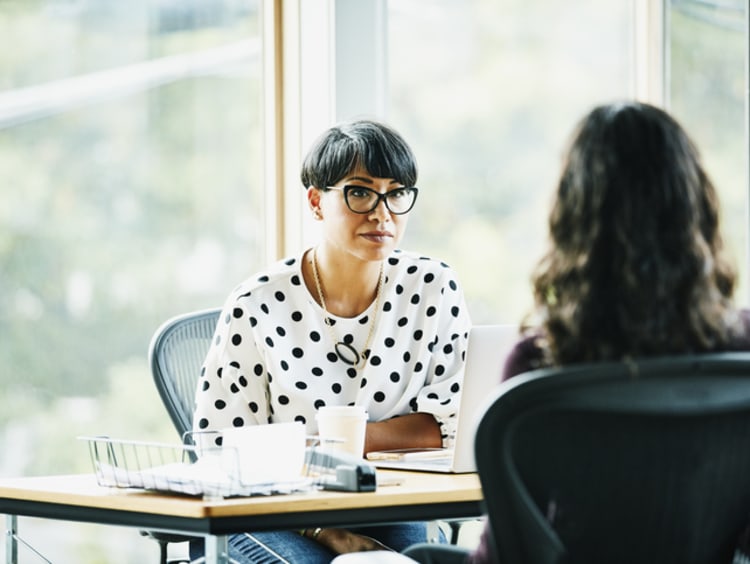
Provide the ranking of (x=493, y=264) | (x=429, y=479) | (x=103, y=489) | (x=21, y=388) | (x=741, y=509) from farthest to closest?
(x=493, y=264) < (x=21, y=388) < (x=429, y=479) < (x=103, y=489) < (x=741, y=509)

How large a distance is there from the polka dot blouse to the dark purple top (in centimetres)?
89

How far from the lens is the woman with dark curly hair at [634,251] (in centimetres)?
129

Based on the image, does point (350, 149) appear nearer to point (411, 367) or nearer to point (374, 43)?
point (411, 367)

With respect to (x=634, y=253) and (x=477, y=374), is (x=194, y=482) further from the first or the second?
(x=634, y=253)

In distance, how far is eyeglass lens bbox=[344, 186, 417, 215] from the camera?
7.82 feet

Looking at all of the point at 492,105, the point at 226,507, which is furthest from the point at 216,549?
the point at 492,105

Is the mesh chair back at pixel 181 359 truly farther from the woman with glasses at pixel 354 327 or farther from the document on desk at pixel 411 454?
the document on desk at pixel 411 454

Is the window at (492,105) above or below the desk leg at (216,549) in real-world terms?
above

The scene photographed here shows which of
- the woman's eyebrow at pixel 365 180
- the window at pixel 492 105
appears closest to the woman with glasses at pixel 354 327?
the woman's eyebrow at pixel 365 180

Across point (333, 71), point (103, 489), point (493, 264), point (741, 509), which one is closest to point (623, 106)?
point (741, 509)

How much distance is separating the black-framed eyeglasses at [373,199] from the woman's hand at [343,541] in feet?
2.16

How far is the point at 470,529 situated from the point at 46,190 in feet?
5.76

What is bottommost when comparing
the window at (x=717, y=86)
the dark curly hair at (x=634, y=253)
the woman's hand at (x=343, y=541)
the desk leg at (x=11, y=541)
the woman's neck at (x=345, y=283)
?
the woman's hand at (x=343, y=541)

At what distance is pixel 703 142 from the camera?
13.2 ft
